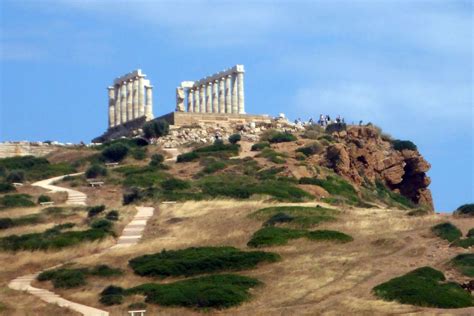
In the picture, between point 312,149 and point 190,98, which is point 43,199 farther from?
point 190,98

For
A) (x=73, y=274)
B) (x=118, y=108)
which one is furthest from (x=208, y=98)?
(x=73, y=274)

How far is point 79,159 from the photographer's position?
303 feet

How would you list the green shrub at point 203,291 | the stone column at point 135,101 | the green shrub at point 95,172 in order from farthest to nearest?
1. the stone column at point 135,101
2. the green shrub at point 95,172
3. the green shrub at point 203,291

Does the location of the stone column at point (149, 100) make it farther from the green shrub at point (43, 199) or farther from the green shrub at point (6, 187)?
the green shrub at point (43, 199)

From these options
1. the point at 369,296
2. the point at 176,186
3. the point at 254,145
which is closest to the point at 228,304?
the point at 369,296

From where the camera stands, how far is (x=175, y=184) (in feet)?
248

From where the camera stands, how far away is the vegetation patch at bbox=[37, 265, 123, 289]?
169 ft

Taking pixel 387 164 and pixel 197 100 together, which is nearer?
pixel 387 164

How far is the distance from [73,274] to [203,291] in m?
6.73

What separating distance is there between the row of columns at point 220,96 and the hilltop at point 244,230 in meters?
11.2

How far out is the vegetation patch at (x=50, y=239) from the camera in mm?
58281

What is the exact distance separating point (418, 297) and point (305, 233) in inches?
480

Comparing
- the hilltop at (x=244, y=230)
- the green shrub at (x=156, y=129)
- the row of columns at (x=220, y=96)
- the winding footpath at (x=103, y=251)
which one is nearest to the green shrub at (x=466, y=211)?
the hilltop at (x=244, y=230)

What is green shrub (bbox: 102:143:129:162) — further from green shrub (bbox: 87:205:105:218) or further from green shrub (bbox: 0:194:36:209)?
green shrub (bbox: 87:205:105:218)
